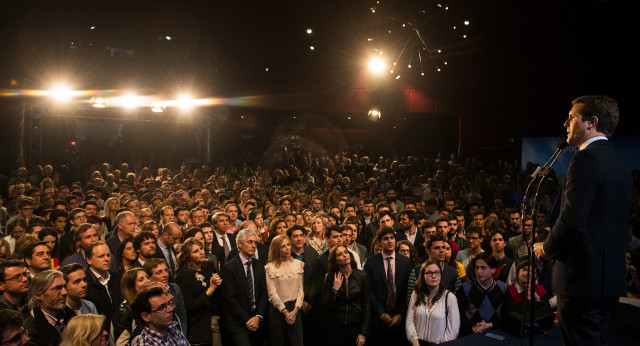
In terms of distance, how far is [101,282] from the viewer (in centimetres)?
473

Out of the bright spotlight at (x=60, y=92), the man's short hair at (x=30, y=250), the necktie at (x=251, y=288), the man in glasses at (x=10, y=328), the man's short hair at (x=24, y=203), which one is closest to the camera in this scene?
the man in glasses at (x=10, y=328)

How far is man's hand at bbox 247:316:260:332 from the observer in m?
5.19

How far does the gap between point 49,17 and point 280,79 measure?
842 cm

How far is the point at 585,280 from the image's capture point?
246cm

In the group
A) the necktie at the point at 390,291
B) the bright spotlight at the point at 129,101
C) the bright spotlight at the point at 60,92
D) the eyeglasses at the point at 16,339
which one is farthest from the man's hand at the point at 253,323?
the bright spotlight at the point at 129,101

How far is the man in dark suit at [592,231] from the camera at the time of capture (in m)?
2.43

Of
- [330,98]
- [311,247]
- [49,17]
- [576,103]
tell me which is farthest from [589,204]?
[330,98]

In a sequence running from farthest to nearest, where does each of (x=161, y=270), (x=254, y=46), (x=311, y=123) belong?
(x=311, y=123) < (x=254, y=46) < (x=161, y=270)

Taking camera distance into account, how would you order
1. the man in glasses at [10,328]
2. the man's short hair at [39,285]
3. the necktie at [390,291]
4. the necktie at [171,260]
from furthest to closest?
the necktie at [171,260]
the necktie at [390,291]
the man's short hair at [39,285]
the man in glasses at [10,328]

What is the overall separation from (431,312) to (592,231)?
2.43m

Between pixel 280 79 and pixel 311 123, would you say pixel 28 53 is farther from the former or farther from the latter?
pixel 311 123

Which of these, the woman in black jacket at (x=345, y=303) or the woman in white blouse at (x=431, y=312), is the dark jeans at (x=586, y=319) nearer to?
the woman in white blouse at (x=431, y=312)

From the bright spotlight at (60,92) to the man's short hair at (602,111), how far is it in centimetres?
1538

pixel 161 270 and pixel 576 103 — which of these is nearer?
pixel 576 103
